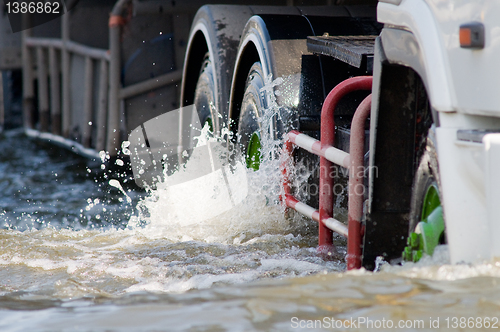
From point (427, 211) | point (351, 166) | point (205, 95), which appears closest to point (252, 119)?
point (205, 95)

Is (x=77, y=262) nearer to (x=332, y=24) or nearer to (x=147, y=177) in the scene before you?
(x=332, y=24)

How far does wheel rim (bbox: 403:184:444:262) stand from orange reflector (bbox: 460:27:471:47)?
0.46m

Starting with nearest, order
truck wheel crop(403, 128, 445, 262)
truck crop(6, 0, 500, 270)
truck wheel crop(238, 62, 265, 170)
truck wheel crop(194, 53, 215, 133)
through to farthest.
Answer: truck crop(6, 0, 500, 270) < truck wheel crop(403, 128, 445, 262) < truck wheel crop(238, 62, 265, 170) < truck wheel crop(194, 53, 215, 133)

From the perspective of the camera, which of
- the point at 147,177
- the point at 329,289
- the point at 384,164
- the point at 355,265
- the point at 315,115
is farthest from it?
the point at 147,177

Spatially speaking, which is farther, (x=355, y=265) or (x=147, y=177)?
(x=147, y=177)

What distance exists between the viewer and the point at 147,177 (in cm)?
665

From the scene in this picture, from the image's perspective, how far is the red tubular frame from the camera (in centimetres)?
243

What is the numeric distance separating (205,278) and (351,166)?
0.76 m

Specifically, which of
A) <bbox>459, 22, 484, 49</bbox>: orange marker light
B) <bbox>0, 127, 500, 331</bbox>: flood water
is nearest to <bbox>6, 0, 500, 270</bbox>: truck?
<bbox>459, 22, 484, 49</bbox>: orange marker light

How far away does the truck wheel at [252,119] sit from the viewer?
3719 millimetres

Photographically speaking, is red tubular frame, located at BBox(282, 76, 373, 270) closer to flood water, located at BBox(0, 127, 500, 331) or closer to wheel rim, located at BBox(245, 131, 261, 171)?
flood water, located at BBox(0, 127, 500, 331)

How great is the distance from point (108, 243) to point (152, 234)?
0.33 meters

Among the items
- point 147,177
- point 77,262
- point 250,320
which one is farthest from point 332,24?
point 147,177

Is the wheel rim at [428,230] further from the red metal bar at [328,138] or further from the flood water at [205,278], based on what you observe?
the red metal bar at [328,138]
